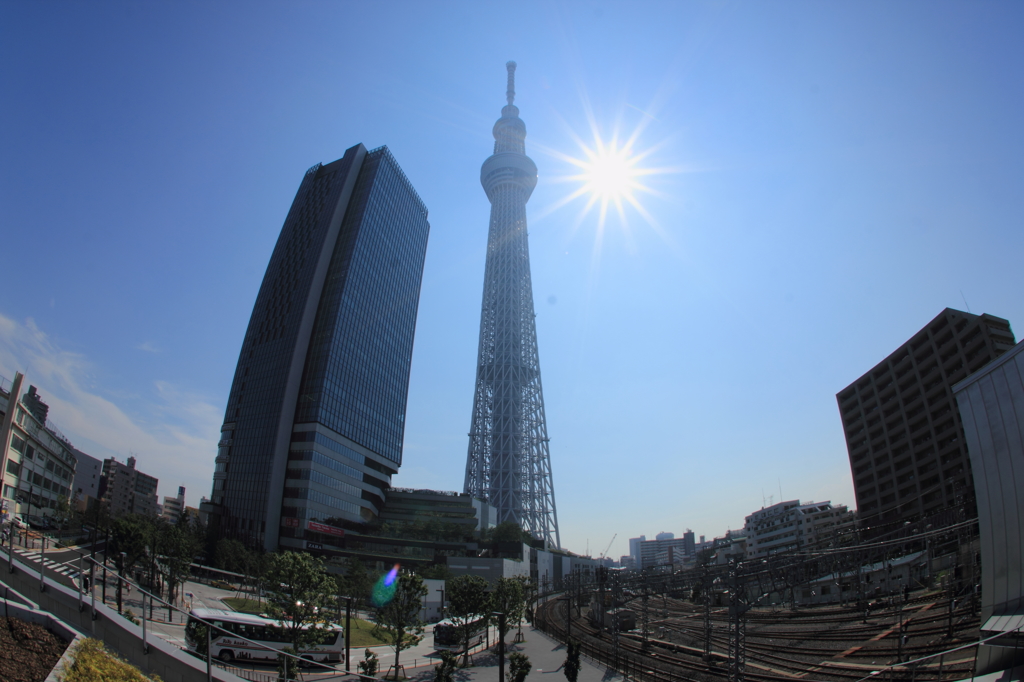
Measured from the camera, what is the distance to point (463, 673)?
32750 millimetres

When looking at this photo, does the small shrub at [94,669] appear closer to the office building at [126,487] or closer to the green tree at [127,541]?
the green tree at [127,541]

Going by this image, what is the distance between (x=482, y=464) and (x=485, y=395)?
51.3 feet

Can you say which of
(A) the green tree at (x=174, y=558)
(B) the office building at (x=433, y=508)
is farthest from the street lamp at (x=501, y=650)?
(B) the office building at (x=433, y=508)

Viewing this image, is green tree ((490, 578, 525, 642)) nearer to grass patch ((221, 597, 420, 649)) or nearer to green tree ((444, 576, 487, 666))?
green tree ((444, 576, 487, 666))

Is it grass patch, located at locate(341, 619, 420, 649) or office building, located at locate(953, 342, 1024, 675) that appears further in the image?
grass patch, located at locate(341, 619, 420, 649)

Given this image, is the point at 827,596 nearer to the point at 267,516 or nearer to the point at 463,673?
the point at 463,673

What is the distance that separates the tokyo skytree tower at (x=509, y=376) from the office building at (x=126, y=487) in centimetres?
10220

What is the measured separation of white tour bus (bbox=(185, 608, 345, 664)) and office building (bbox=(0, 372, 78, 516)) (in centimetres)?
2836

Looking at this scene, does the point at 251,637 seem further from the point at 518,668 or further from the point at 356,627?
the point at 356,627

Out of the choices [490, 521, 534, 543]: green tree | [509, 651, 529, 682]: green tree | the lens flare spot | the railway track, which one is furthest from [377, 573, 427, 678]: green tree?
[490, 521, 534, 543]: green tree

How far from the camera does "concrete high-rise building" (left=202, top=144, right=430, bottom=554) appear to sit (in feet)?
264

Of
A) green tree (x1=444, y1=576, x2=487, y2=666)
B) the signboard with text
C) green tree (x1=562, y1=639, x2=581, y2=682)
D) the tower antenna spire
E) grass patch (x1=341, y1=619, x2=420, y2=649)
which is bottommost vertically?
grass patch (x1=341, y1=619, x2=420, y2=649)

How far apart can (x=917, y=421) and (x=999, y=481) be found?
5572 cm

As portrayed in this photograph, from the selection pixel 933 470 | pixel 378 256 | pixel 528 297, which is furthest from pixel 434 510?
pixel 933 470
